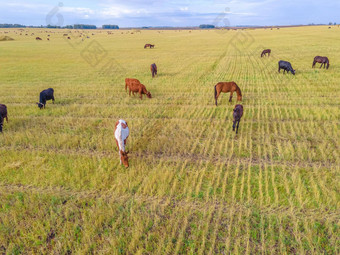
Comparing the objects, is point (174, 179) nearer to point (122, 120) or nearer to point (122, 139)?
point (122, 139)

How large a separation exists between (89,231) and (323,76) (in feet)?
67.6

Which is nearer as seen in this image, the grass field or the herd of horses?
the grass field

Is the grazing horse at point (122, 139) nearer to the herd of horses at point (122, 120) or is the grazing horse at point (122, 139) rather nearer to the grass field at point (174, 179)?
the herd of horses at point (122, 120)

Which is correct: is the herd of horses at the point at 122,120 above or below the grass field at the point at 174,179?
above

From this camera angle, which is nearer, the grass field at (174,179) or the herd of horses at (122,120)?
the grass field at (174,179)

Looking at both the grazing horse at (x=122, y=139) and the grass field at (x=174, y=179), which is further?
the grazing horse at (x=122, y=139)

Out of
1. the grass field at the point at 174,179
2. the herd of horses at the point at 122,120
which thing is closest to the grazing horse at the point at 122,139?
the herd of horses at the point at 122,120

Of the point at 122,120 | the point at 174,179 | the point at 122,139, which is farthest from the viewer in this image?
the point at 122,120

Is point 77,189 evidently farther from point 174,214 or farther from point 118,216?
point 174,214

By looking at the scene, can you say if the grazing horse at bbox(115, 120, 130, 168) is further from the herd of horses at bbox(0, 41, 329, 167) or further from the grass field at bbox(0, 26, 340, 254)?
the grass field at bbox(0, 26, 340, 254)

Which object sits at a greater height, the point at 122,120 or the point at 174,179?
the point at 122,120

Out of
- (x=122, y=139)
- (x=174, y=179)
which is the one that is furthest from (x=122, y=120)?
(x=174, y=179)

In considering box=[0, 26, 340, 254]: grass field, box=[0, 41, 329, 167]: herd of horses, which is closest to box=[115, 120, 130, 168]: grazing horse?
box=[0, 41, 329, 167]: herd of horses

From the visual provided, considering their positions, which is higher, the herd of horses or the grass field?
the herd of horses
